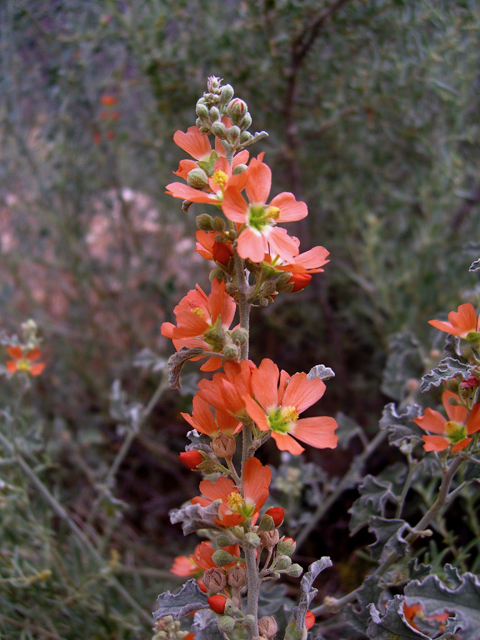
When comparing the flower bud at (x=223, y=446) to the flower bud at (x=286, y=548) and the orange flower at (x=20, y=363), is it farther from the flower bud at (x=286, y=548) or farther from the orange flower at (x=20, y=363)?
the orange flower at (x=20, y=363)

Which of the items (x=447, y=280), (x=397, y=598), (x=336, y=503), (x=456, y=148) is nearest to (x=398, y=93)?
(x=456, y=148)

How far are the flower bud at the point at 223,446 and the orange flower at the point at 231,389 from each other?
51 millimetres

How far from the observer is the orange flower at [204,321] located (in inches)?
31.1

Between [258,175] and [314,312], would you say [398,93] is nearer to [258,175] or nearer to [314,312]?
[314,312]

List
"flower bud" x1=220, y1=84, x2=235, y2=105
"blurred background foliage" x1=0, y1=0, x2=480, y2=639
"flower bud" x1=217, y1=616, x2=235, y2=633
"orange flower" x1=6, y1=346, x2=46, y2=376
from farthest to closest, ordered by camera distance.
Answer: "blurred background foliage" x1=0, y1=0, x2=480, y2=639 → "orange flower" x1=6, y1=346, x2=46, y2=376 → "flower bud" x1=220, y1=84, x2=235, y2=105 → "flower bud" x1=217, y1=616, x2=235, y2=633

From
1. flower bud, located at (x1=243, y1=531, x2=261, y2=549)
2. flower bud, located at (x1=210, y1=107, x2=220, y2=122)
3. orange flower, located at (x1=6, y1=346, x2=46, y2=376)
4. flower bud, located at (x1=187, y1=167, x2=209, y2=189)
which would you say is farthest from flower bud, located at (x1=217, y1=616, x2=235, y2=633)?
orange flower, located at (x1=6, y1=346, x2=46, y2=376)

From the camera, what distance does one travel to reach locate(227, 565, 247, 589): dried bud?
80cm

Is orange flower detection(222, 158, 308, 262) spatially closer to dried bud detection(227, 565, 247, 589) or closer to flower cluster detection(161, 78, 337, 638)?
flower cluster detection(161, 78, 337, 638)

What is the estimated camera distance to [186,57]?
7.24ft

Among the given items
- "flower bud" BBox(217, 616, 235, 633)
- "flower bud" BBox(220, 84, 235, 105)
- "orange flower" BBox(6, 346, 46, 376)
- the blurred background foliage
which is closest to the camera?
"flower bud" BBox(217, 616, 235, 633)

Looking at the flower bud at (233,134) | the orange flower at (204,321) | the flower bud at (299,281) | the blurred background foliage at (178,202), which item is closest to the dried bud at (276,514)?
the orange flower at (204,321)

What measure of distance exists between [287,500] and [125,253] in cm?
175

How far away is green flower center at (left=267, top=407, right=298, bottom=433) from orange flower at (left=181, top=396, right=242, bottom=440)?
6 centimetres

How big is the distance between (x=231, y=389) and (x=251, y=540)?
0.23 metres
